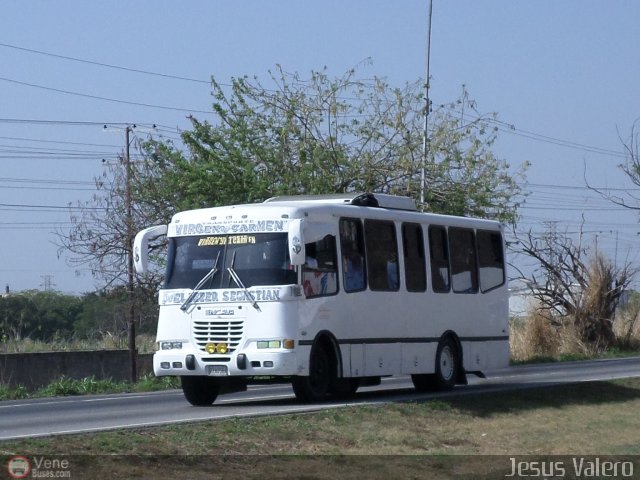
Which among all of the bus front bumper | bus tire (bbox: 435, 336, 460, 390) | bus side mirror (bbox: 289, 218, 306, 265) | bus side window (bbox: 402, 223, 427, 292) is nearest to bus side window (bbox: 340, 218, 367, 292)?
bus side window (bbox: 402, 223, 427, 292)

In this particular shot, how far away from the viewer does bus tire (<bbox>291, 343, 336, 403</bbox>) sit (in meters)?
18.5

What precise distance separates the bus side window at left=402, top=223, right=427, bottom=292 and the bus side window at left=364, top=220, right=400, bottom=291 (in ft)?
1.15

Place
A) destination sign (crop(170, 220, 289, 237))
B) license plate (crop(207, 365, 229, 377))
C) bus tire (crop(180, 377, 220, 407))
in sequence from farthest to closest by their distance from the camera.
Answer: bus tire (crop(180, 377, 220, 407)) < destination sign (crop(170, 220, 289, 237)) < license plate (crop(207, 365, 229, 377))

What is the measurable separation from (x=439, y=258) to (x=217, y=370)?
A: 18.5 ft

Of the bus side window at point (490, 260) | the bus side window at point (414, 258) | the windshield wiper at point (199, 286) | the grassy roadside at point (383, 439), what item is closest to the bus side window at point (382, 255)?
the bus side window at point (414, 258)

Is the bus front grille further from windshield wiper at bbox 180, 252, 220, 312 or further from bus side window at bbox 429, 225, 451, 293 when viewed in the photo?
bus side window at bbox 429, 225, 451, 293

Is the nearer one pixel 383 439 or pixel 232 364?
pixel 383 439

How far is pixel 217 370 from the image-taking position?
1806 centimetres

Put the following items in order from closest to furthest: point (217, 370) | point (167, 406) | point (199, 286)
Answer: point (217, 370), point (199, 286), point (167, 406)

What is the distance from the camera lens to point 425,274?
71.1 ft

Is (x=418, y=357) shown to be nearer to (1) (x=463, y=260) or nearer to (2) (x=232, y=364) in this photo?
(1) (x=463, y=260)

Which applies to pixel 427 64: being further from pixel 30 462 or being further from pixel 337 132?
pixel 30 462

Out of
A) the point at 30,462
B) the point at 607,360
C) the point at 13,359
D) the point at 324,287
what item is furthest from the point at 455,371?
the point at 13,359

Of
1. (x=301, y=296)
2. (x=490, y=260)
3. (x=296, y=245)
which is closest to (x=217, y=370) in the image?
(x=301, y=296)
